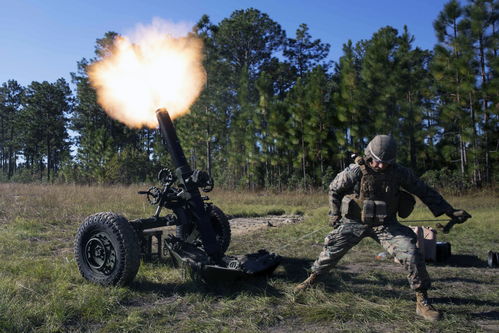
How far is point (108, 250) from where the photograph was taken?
476 centimetres

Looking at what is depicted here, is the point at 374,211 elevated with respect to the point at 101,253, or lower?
elevated

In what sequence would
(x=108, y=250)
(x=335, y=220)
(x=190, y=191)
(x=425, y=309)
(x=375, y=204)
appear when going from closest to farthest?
1. (x=425, y=309)
2. (x=375, y=204)
3. (x=335, y=220)
4. (x=108, y=250)
5. (x=190, y=191)

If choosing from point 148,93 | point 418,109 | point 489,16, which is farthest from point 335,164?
point 148,93

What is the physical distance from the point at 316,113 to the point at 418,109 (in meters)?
5.93

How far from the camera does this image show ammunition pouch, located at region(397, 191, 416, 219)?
443cm

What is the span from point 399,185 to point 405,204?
0.22 meters

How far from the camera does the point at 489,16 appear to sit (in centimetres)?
2078

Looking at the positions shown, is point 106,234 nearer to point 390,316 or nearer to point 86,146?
point 390,316

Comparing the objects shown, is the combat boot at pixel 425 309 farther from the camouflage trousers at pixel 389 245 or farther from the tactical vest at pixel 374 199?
the tactical vest at pixel 374 199

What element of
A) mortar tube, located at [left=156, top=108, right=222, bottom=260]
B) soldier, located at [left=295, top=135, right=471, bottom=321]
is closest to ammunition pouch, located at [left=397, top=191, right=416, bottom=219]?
soldier, located at [left=295, top=135, right=471, bottom=321]

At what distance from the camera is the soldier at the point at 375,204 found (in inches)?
165

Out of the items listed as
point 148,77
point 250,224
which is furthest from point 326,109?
point 148,77

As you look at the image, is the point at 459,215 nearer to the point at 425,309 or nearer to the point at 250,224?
the point at 425,309

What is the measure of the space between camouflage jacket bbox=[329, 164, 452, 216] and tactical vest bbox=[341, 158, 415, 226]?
0.05m
